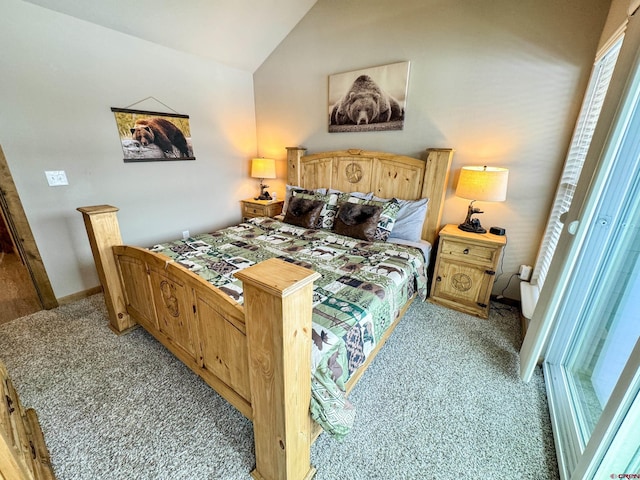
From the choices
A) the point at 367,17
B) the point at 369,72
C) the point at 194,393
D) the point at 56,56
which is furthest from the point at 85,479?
the point at 367,17

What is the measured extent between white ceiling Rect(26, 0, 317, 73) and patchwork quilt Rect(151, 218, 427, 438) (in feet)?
6.66

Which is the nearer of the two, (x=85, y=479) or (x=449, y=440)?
(x=85, y=479)

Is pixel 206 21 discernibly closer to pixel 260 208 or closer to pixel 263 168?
pixel 263 168

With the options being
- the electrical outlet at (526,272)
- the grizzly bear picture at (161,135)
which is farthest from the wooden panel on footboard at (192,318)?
the electrical outlet at (526,272)

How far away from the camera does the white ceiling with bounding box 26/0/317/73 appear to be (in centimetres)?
222

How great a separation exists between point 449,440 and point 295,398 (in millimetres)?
961

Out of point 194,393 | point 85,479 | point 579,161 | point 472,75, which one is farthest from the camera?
point 472,75

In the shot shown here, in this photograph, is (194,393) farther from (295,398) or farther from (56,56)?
(56,56)

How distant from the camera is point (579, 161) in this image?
1846mm

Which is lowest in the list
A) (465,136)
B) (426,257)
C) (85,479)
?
(85,479)

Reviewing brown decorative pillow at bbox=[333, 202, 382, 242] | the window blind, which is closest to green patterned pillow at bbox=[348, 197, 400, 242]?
brown decorative pillow at bbox=[333, 202, 382, 242]

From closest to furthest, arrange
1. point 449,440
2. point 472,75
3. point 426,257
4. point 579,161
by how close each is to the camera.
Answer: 1. point 449,440
2. point 579,161
3. point 472,75
4. point 426,257

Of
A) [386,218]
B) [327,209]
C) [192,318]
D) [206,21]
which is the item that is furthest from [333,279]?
[206,21]

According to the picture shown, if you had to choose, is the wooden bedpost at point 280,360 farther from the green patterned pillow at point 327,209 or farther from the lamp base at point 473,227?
the lamp base at point 473,227
